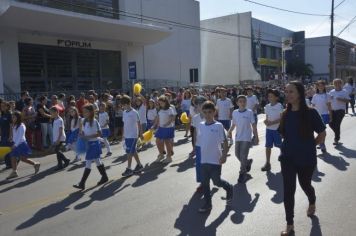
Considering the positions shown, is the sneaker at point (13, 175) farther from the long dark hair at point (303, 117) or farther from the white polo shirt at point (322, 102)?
the white polo shirt at point (322, 102)

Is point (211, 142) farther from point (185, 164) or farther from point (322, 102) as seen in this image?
point (322, 102)

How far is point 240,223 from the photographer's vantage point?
5773mm

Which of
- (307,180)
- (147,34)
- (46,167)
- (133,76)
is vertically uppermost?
(147,34)

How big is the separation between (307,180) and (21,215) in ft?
14.2

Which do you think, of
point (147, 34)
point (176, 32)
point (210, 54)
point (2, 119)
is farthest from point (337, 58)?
point (2, 119)

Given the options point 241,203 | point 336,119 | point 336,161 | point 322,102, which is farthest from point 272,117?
point 336,119

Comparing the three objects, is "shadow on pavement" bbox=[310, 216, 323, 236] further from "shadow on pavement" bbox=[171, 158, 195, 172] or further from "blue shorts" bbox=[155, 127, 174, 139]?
"blue shorts" bbox=[155, 127, 174, 139]

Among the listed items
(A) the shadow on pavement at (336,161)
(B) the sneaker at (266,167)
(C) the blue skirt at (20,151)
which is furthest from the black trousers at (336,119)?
(C) the blue skirt at (20,151)

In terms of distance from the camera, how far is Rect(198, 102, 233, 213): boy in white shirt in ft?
20.6

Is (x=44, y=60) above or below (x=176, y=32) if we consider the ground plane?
below

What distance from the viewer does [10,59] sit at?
21500mm

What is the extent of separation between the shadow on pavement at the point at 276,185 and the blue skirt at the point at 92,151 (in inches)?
→ 127

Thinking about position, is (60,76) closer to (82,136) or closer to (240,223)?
(82,136)

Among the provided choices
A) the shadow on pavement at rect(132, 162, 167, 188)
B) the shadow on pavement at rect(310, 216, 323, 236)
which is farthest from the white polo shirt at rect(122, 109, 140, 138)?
the shadow on pavement at rect(310, 216, 323, 236)
